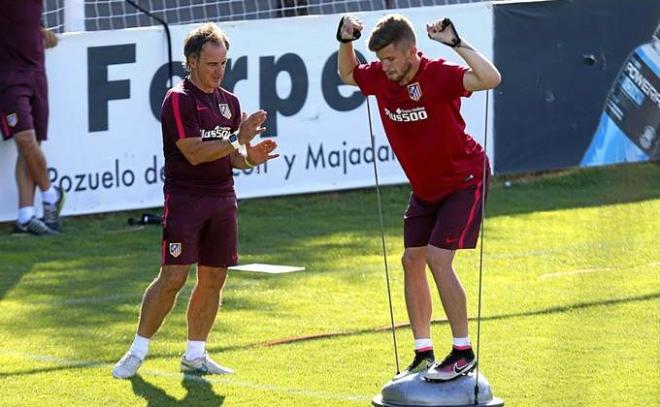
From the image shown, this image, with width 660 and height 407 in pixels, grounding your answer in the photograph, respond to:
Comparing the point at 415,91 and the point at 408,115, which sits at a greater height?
Answer: the point at 415,91

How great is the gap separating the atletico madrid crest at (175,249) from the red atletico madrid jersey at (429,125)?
1.33m

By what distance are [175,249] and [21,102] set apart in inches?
210

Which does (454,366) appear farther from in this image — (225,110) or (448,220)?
(225,110)

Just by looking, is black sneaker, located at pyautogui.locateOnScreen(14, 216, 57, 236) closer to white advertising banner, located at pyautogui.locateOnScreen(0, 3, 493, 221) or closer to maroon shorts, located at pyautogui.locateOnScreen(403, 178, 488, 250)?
white advertising banner, located at pyautogui.locateOnScreen(0, 3, 493, 221)

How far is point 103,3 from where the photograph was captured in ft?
51.1

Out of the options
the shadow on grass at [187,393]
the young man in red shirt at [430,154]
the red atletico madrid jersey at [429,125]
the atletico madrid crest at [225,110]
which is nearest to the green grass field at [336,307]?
the shadow on grass at [187,393]

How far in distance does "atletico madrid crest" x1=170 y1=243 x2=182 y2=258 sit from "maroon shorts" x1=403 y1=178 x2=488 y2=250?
1264mm

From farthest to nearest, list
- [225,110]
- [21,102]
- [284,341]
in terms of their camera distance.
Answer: [21,102], [284,341], [225,110]

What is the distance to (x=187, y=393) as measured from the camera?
8102 millimetres

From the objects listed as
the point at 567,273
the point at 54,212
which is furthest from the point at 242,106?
the point at 567,273

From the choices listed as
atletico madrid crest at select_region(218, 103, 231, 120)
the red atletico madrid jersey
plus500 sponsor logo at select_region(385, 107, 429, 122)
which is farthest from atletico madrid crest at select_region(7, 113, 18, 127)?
plus500 sponsor logo at select_region(385, 107, 429, 122)

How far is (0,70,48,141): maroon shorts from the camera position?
1339 cm

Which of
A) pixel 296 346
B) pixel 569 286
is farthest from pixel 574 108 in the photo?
pixel 296 346

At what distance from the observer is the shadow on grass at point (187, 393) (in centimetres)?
789
